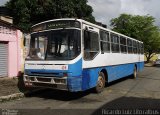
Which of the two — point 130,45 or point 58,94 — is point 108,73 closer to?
point 58,94

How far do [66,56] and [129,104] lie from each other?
2735mm

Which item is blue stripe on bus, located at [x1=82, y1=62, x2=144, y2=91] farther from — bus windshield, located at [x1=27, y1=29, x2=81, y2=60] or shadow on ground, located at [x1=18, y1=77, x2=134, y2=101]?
bus windshield, located at [x1=27, y1=29, x2=81, y2=60]

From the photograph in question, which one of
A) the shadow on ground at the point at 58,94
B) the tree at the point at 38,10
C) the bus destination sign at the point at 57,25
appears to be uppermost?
the tree at the point at 38,10

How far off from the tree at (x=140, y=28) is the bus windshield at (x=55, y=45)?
40.3m

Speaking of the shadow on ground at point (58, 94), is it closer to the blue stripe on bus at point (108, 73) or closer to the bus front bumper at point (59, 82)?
the blue stripe on bus at point (108, 73)

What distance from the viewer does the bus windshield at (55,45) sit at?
32.1ft

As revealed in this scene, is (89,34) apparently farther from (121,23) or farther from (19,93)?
(121,23)

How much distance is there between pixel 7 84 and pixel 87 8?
16597 millimetres

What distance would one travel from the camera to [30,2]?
25281mm

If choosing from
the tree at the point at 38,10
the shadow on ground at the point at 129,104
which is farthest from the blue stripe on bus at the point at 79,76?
the tree at the point at 38,10

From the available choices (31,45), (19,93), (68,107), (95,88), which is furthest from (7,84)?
(68,107)

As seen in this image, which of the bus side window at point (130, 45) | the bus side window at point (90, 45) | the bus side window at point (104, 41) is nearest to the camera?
the bus side window at point (90, 45)

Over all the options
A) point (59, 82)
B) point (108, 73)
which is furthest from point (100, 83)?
point (59, 82)

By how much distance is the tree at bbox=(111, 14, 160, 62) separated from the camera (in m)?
50.6
